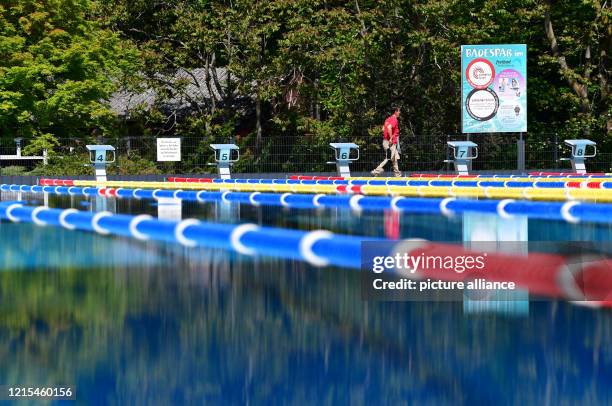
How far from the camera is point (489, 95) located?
87.6 ft

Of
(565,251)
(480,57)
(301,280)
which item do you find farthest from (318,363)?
(480,57)

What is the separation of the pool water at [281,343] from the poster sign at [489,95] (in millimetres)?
22078

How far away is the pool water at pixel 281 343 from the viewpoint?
265cm

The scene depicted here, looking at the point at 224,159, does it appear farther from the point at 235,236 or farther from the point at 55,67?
the point at 235,236

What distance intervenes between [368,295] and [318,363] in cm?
139

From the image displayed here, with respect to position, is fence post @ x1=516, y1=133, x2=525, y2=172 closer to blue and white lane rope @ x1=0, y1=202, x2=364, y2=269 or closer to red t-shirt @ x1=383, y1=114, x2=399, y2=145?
red t-shirt @ x1=383, y1=114, x2=399, y2=145

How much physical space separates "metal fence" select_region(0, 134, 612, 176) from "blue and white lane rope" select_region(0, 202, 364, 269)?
1900cm

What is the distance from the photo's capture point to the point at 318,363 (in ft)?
9.57

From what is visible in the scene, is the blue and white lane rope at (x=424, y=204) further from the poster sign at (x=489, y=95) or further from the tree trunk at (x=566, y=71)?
the tree trunk at (x=566, y=71)

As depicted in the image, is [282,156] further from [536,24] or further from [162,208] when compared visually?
[162,208]

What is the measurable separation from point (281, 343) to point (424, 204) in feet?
28.1

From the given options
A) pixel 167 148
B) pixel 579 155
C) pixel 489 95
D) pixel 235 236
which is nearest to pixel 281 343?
pixel 235 236

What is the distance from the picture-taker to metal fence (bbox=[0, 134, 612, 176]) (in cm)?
2830

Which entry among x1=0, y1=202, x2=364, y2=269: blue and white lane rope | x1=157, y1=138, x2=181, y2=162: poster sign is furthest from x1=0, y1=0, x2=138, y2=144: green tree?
x1=0, y1=202, x2=364, y2=269: blue and white lane rope
